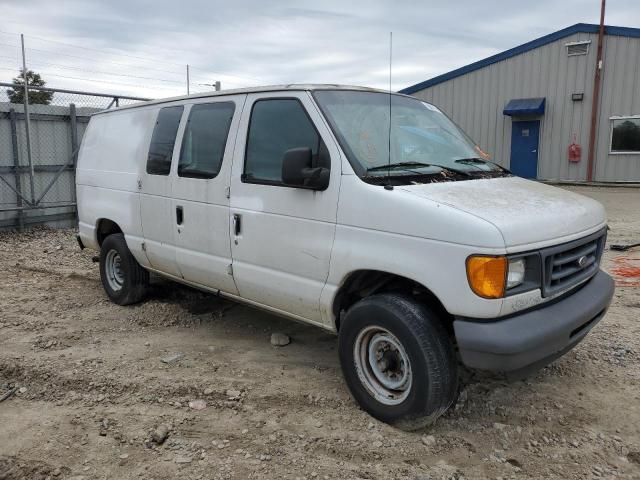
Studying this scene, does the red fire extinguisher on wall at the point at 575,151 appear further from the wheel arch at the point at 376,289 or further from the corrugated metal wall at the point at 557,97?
the wheel arch at the point at 376,289

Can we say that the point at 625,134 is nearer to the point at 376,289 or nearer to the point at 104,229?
the point at 104,229

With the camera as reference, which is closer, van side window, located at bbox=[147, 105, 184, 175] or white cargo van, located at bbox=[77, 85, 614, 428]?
white cargo van, located at bbox=[77, 85, 614, 428]

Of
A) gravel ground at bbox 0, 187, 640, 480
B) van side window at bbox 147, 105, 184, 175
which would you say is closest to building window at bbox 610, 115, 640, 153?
gravel ground at bbox 0, 187, 640, 480

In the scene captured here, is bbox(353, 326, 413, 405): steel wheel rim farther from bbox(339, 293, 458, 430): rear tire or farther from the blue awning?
the blue awning

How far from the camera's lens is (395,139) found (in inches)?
152

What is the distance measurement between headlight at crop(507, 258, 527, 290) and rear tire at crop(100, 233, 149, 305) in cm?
396

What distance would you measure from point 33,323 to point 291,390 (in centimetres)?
293

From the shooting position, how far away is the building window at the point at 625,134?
1648 cm

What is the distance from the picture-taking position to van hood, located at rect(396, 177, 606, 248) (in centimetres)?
300

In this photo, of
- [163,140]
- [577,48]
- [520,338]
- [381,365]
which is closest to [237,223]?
[163,140]

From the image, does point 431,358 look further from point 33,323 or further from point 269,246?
point 33,323

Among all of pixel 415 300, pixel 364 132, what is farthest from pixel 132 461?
pixel 364 132

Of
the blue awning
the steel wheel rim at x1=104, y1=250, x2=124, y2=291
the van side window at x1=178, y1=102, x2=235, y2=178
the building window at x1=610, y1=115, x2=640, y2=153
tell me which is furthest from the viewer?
the blue awning

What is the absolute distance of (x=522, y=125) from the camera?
60.6ft
